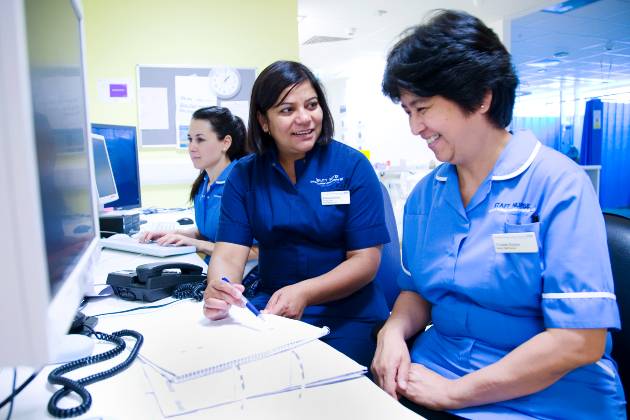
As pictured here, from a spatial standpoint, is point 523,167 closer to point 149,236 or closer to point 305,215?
point 305,215

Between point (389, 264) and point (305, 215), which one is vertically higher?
point (305, 215)

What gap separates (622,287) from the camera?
0.99m

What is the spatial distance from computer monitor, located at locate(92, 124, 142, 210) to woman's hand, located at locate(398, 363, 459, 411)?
211 cm

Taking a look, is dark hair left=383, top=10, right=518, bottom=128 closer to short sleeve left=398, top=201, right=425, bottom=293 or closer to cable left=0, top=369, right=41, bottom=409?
short sleeve left=398, top=201, right=425, bottom=293

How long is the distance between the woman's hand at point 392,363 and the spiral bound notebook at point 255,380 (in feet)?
0.90

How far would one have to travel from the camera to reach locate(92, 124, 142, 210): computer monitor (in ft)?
8.34

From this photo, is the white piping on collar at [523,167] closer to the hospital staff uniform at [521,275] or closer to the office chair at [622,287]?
the hospital staff uniform at [521,275]

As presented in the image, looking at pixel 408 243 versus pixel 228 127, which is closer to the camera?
pixel 408 243

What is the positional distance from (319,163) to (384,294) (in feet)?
1.81

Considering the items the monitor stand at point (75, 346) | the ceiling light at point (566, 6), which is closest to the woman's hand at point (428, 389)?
the monitor stand at point (75, 346)

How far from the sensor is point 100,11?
378 cm

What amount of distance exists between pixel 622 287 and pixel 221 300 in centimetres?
87

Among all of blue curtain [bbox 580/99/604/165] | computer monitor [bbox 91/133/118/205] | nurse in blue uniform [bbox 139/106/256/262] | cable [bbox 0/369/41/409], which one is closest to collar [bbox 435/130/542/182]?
cable [bbox 0/369/41/409]

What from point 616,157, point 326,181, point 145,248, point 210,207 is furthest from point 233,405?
point 616,157
